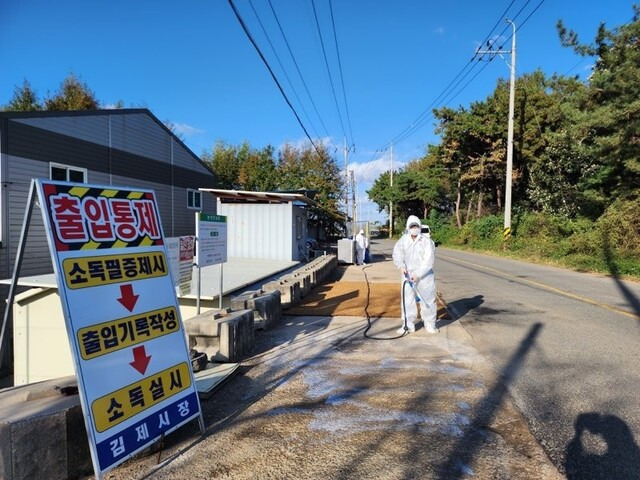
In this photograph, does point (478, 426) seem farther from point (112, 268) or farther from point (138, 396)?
point (112, 268)

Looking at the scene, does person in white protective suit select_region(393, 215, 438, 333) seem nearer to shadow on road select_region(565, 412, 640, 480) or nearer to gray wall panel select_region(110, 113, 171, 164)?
shadow on road select_region(565, 412, 640, 480)

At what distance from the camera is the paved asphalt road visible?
357 cm

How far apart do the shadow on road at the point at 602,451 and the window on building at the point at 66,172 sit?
13.9 metres

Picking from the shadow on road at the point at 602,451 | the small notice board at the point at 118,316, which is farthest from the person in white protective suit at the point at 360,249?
the small notice board at the point at 118,316

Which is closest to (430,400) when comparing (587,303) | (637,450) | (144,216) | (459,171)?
(637,450)

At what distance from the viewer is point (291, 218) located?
17.4m

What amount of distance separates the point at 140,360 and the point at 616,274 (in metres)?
18.1

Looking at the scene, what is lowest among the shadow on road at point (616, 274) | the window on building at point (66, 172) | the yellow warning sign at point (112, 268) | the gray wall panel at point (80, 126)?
the shadow on road at point (616, 274)

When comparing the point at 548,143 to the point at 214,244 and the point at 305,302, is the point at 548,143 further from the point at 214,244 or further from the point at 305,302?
the point at 214,244

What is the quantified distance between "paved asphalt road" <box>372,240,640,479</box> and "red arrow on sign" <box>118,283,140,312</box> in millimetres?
3133

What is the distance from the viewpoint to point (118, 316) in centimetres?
315

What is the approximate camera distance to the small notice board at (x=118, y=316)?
113 inches

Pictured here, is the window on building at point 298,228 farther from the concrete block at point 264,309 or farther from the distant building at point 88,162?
the concrete block at point 264,309

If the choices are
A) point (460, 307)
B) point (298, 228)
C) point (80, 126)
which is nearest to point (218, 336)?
point (460, 307)
